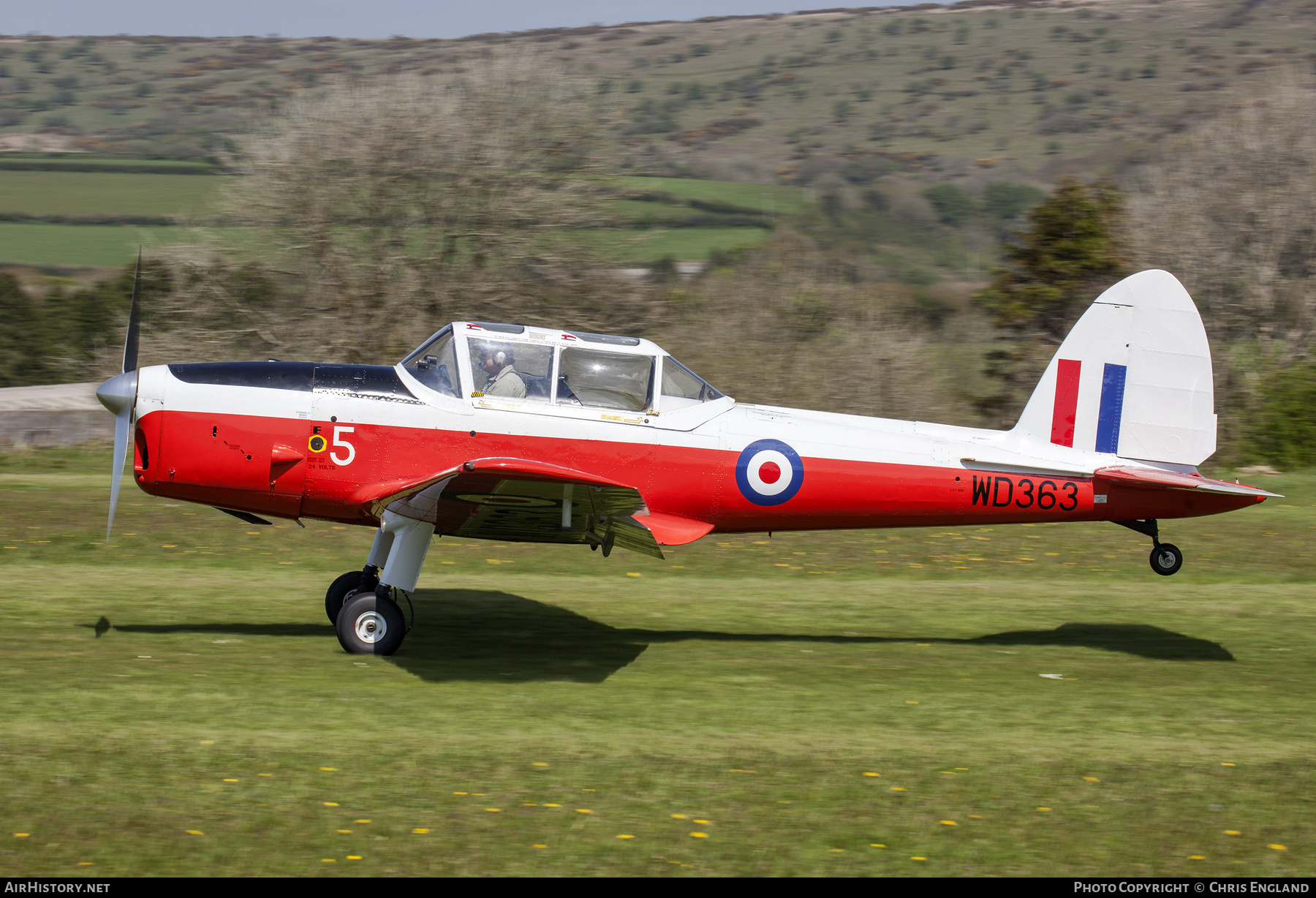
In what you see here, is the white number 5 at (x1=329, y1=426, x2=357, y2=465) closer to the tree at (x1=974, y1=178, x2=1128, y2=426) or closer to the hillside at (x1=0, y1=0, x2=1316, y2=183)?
the tree at (x1=974, y1=178, x2=1128, y2=426)

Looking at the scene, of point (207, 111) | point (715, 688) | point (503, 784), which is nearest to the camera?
point (503, 784)

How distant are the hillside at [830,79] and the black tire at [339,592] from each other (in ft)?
142

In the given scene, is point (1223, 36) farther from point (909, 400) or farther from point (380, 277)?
point (380, 277)

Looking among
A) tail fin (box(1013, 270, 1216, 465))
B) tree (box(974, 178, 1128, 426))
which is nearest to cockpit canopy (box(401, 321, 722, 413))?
tail fin (box(1013, 270, 1216, 465))

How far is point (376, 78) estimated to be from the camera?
29.5 meters

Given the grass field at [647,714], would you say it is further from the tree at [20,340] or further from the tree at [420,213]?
the tree at [20,340]

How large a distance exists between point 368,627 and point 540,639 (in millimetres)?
1484

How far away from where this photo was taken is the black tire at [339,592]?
895 centimetres

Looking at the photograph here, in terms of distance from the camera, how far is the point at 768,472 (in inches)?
337

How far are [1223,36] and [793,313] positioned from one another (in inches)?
2870

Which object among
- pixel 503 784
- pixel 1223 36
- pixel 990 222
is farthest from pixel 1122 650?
pixel 1223 36

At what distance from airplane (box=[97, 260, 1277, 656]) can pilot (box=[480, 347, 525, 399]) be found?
0.02 m

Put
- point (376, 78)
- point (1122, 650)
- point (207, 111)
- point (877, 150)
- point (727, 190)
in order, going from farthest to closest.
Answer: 1. point (877, 150)
2. point (207, 111)
3. point (727, 190)
4. point (376, 78)
5. point (1122, 650)
